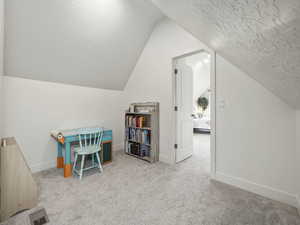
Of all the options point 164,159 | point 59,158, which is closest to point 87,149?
point 59,158

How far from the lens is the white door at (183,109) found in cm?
272

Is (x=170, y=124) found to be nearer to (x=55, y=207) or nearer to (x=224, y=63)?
(x=224, y=63)

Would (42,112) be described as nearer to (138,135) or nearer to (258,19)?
(138,135)

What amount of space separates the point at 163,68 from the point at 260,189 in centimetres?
245

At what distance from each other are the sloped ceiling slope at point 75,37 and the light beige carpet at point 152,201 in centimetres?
185

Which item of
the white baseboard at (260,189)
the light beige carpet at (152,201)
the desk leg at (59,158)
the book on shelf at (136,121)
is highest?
the book on shelf at (136,121)

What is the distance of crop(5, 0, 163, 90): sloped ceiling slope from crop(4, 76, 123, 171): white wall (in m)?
0.18

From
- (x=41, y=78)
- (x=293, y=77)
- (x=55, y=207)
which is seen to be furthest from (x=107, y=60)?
(x=293, y=77)

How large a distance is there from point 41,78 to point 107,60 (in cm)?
124

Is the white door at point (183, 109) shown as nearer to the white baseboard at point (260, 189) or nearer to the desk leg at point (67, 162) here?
the white baseboard at point (260, 189)

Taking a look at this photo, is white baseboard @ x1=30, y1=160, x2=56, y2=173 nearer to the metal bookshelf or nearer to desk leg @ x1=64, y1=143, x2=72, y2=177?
desk leg @ x1=64, y1=143, x2=72, y2=177

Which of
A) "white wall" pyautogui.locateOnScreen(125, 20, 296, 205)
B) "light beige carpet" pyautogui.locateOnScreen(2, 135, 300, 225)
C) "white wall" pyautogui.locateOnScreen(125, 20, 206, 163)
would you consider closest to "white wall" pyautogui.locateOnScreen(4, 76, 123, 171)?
"light beige carpet" pyautogui.locateOnScreen(2, 135, 300, 225)

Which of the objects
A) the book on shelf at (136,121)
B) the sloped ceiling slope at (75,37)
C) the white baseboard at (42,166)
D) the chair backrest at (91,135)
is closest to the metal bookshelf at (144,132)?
the book on shelf at (136,121)

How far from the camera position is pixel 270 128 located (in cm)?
164
